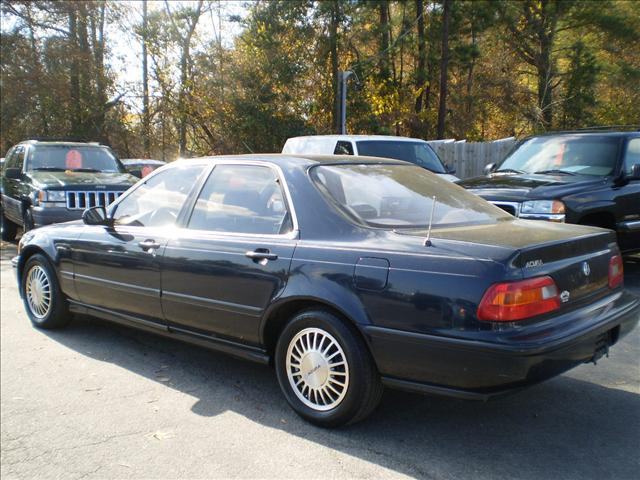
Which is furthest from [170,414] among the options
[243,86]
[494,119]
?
[494,119]

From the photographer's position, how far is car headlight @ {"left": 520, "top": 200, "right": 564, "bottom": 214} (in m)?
5.99

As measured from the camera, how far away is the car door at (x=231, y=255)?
360 cm

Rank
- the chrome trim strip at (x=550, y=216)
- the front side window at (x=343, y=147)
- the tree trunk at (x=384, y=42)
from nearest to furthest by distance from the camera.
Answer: the chrome trim strip at (x=550, y=216) < the front side window at (x=343, y=147) < the tree trunk at (x=384, y=42)

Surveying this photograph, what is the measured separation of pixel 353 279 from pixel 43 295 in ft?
11.8

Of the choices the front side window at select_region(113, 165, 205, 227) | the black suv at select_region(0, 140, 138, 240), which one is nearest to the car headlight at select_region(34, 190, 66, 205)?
the black suv at select_region(0, 140, 138, 240)

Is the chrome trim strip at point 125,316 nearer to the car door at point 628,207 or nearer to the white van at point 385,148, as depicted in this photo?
the car door at point 628,207

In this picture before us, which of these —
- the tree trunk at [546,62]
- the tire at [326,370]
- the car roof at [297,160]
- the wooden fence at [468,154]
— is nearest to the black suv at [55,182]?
the car roof at [297,160]

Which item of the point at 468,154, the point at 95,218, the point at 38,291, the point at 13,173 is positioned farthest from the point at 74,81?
the point at 95,218

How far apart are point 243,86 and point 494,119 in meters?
11.2

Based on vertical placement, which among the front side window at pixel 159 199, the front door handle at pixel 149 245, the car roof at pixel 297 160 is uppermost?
the car roof at pixel 297 160

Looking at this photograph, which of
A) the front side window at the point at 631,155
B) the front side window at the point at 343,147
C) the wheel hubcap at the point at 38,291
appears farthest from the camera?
the front side window at the point at 343,147

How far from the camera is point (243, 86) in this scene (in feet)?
68.7

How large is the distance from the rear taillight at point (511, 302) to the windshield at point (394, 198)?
78 centimetres

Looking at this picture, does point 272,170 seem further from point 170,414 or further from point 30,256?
point 30,256
